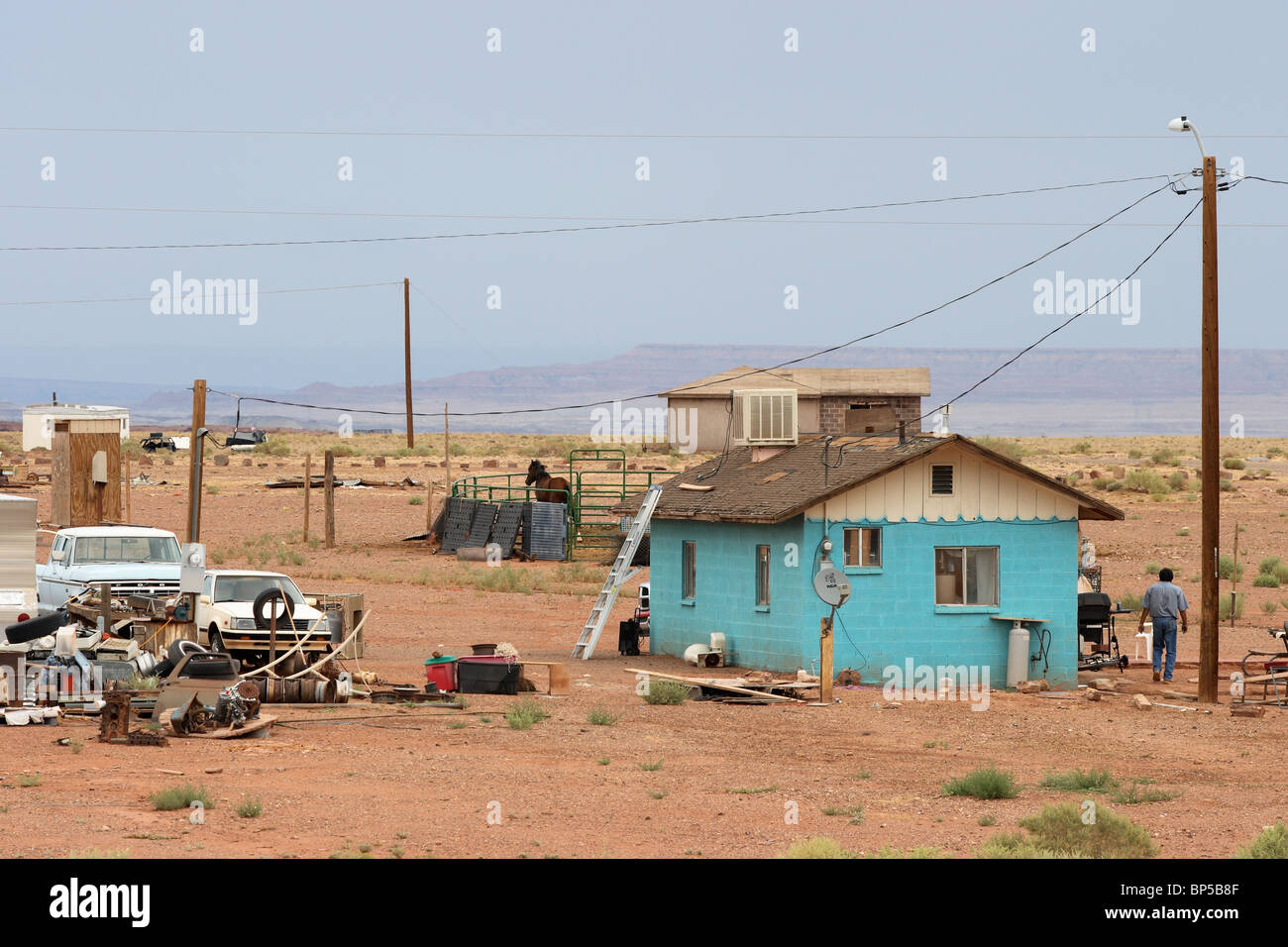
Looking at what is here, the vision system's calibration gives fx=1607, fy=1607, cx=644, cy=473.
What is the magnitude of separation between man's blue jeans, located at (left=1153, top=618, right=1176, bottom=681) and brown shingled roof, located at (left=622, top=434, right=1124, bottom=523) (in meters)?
2.04

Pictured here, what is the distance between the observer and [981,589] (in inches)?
994

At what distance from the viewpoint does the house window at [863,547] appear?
2472 cm

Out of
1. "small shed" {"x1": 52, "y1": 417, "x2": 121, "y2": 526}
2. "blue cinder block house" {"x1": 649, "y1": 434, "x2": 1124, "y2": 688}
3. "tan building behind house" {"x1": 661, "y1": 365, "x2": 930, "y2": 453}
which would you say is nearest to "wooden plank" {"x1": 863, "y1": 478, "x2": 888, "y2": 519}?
"blue cinder block house" {"x1": 649, "y1": 434, "x2": 1124, "y2": 688}

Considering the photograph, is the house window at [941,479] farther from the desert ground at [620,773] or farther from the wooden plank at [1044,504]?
the desert ground at [620,773]

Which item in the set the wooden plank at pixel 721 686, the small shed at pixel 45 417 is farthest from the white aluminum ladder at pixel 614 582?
the small shed at pixel 45 417

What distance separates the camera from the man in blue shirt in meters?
24.3

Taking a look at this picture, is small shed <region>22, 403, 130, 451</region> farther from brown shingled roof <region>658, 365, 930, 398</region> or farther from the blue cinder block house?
the blue cinder block house

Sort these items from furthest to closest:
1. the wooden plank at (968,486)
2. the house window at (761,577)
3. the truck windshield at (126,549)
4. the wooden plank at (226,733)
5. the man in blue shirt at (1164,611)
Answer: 1. the truck windshield at (126,549)
2. the house window at (761,577)
3. the wooden plank at (968,486)
4. the man in blue shirt at (1164,611)
5. the wooden plank at (226,733)

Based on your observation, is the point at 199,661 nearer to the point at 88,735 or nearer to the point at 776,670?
the point at 88,735

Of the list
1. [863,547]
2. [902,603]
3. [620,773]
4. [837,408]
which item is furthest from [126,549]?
Result: [837,408]

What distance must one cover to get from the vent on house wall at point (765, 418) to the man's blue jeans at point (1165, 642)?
7.67m

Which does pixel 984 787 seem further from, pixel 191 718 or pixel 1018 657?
pixel 1018 657

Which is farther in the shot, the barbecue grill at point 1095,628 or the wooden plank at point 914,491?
the barbecue grill at point 1095,628
